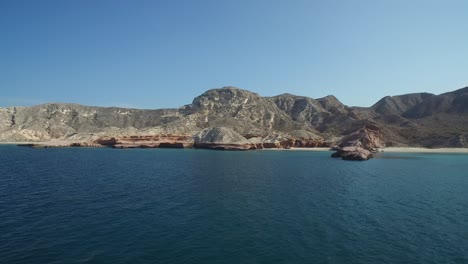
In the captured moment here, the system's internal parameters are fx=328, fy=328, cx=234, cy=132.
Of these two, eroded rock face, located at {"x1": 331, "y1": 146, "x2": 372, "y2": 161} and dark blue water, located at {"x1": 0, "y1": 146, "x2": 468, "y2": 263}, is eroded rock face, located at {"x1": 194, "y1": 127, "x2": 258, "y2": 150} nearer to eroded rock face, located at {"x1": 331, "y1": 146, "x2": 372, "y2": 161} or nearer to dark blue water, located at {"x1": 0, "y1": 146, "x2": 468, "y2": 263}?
eroded rock face, located at {"x1": 331, "y1": 146, "x2": 372, "y2": 161}

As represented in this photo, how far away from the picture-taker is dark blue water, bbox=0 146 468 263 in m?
25.2

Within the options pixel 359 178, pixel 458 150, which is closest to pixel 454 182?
pixel 359 178

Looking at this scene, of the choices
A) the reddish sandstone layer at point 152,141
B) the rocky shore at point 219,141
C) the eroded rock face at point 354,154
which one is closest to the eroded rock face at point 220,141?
the rocky shore at point 219,141

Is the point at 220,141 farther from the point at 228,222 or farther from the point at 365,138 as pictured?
the point at 228,222

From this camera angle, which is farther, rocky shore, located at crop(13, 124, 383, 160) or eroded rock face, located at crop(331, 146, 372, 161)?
rocky shore, located at crop(13, 124, 383, 160)

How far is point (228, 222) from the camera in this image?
110 feet

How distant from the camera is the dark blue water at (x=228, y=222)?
2519 cm

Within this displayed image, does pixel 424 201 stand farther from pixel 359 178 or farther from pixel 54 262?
pixel 54 262

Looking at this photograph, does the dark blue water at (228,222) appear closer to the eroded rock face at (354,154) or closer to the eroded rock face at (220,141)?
the eroded rock face at (354,154)

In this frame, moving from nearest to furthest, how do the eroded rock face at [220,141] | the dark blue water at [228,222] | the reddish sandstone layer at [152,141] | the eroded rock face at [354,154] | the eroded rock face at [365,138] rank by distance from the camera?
the dark blue water at [228,222] → the eroded rock face at [354,154] → the eroded rock face at [365,138] → the eroded rock face at [220,141] → the reddish sandstone layer at [152,141]

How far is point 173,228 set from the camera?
31.1m

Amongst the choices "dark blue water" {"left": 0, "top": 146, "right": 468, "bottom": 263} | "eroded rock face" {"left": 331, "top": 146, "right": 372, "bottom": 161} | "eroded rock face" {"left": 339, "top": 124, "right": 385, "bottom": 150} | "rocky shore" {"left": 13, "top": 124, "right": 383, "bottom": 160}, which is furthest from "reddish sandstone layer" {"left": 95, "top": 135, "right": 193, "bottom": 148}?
"dark blue water" {"left": 0, "top": 146, "right": 468, "bottom": 263}

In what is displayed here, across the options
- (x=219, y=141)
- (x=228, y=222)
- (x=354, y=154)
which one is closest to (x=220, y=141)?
(x=219, y=141)

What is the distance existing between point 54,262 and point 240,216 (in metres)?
18.6
